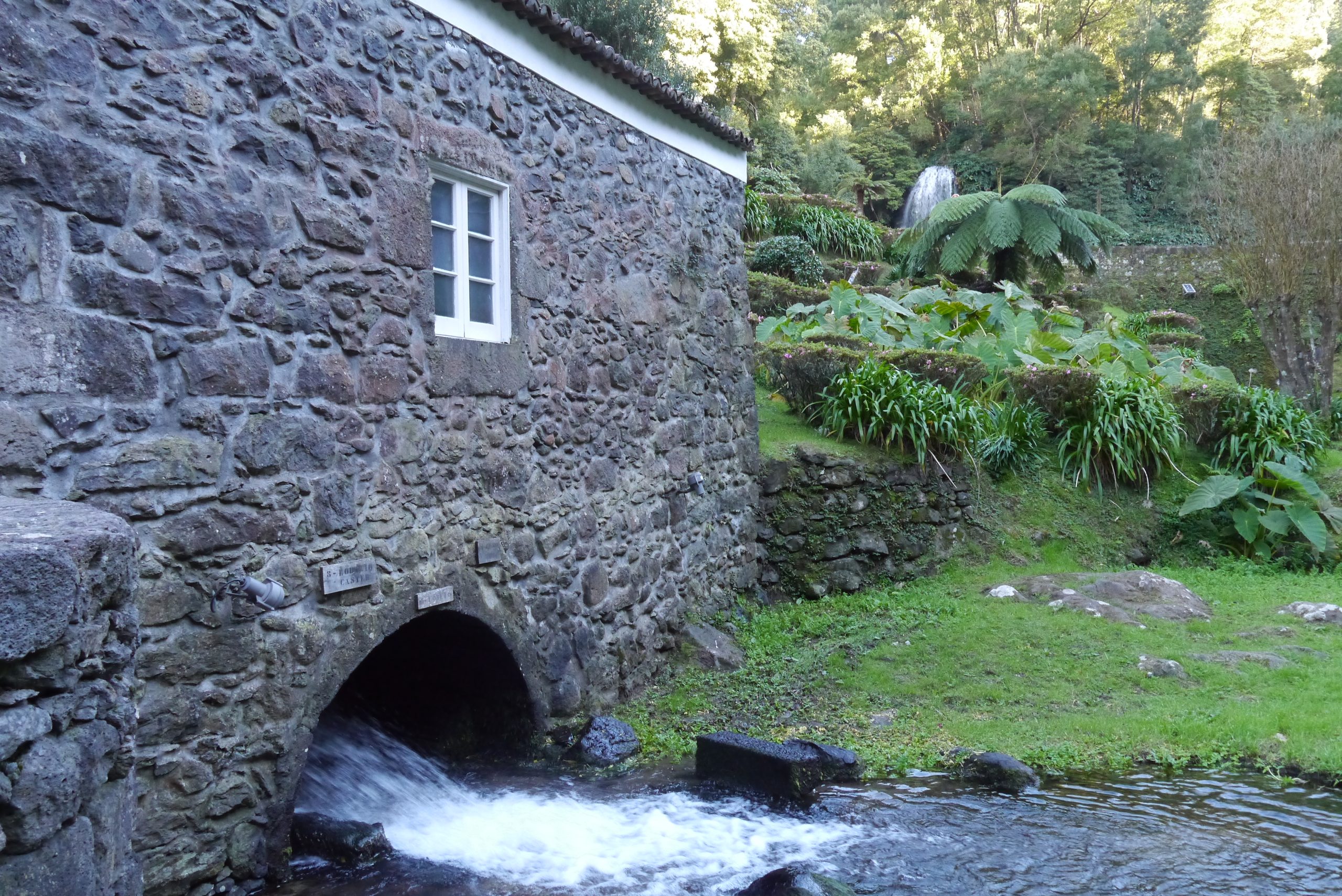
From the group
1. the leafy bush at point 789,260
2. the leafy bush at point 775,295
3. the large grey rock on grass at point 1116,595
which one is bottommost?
the large grey rock on grass at point 1116,595

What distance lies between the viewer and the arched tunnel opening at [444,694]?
6.22 meters

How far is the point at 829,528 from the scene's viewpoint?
9383 millimetres

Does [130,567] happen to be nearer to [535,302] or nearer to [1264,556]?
[535,302]

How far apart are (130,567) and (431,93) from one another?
11.7 ft

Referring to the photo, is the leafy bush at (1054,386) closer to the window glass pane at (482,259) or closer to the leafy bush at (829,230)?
the window glass pane at (482,259)

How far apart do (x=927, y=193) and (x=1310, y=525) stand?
1910cm

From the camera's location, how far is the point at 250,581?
14.0 ft

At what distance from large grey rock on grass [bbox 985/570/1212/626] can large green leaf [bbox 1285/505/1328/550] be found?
2006mm

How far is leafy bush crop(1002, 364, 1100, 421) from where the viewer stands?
1080cm

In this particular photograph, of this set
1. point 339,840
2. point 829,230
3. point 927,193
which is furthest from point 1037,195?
point 339,840

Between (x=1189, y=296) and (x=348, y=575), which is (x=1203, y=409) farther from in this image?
(x=1189, y=296)

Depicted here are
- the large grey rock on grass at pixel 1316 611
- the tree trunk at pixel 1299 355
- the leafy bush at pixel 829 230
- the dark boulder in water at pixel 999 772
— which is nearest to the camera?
the dark boulder in water at pixel 999 772

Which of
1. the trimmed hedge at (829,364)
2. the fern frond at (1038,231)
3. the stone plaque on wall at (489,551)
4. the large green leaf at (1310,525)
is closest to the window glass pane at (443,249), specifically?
the stone plaque on wall at (489,551)

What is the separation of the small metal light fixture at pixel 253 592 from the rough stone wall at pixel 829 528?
18.4 ft
